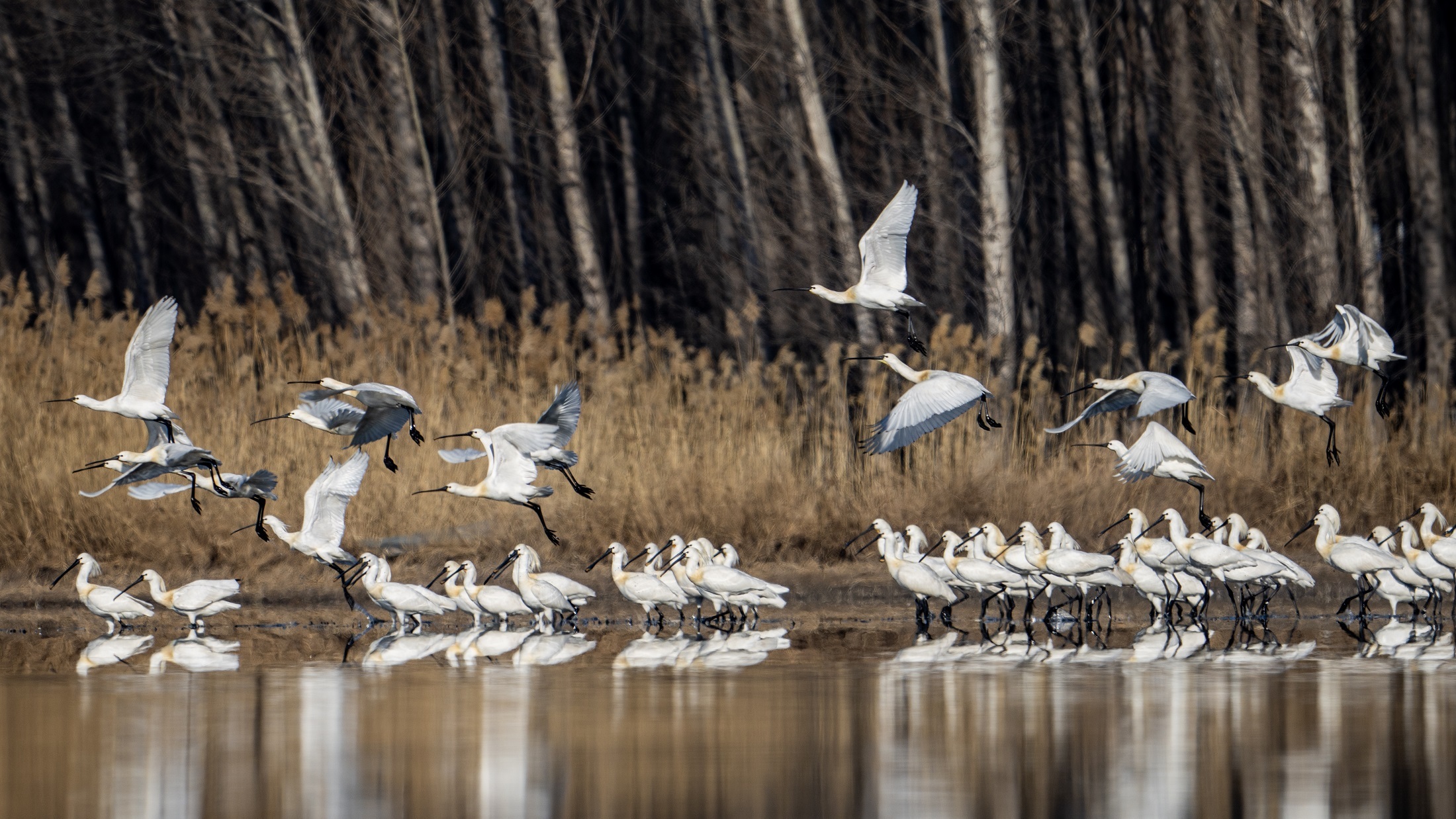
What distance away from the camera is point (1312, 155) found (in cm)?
1845

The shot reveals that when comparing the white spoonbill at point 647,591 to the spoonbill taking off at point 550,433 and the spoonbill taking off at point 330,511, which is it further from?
the spoonbill taking off at point 330,511

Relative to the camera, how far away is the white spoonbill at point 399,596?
11.5 m

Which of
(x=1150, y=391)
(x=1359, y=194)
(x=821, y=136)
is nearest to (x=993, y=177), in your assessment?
(x=821, y=136)

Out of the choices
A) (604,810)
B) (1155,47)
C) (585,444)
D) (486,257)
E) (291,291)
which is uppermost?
(1155,47)

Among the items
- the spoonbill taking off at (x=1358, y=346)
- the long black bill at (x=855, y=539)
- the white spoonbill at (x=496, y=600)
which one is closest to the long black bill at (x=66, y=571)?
the white spoonbill at (x=496, y=600)

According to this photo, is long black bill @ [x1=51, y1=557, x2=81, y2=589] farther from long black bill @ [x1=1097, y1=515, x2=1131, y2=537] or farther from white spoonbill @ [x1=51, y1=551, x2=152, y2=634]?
long black bill @ [x1=1097, y1=515, x2=1131, y2=537]

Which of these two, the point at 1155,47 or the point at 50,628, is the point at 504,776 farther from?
the point at 1155,47

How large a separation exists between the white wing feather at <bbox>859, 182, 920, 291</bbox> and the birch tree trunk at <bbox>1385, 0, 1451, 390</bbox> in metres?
10.1

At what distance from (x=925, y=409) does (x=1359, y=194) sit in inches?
365

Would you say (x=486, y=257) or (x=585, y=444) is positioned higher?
(x=486, y=257)

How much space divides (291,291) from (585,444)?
13.2ft

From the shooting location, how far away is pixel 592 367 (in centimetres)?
1616

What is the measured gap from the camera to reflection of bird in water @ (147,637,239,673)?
9500 millimetres

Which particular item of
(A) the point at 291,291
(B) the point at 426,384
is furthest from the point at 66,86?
(B) the point at 426,384
